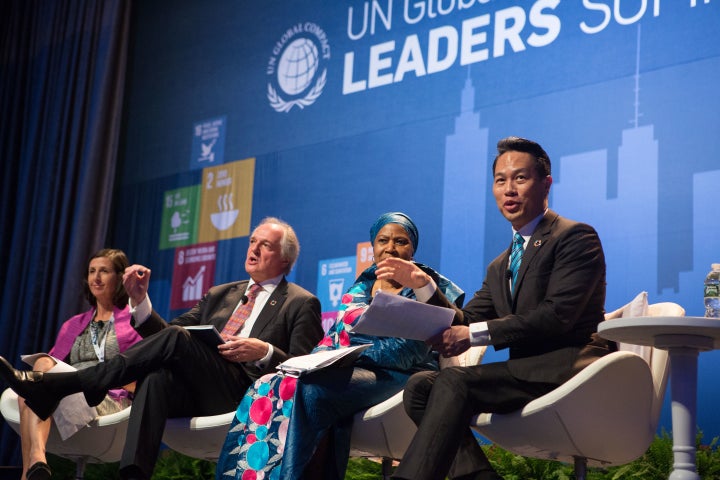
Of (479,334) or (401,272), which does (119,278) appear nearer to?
(401,272)

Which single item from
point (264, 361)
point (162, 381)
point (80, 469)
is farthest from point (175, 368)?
point (80, 469)

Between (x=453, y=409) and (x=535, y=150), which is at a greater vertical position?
(x=535, y=150)

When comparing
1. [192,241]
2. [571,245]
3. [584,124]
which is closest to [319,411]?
[571,245]

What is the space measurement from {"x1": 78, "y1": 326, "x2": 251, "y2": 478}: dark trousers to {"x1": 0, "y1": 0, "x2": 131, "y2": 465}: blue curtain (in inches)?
116

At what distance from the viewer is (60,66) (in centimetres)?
671

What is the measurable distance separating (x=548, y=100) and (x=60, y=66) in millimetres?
3828

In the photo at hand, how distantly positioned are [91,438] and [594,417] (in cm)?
208

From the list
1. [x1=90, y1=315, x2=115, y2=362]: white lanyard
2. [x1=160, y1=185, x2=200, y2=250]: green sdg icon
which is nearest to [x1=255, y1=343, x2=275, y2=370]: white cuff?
[x1=90, y1=315, x2=115, y2=362]: white lanyard

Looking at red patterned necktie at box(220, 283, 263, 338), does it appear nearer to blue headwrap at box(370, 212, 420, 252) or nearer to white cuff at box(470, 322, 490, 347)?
blue headwrap at box(370, 212, 420, 252)

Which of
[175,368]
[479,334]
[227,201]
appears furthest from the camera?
[227,201]

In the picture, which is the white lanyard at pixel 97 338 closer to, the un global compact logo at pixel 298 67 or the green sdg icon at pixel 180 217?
the green sdg icon at pixel 180 217

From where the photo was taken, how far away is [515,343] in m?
2.79

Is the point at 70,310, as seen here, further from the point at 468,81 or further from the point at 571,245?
the point at 571,245

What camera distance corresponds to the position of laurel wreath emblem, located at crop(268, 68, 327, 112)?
5.43m
